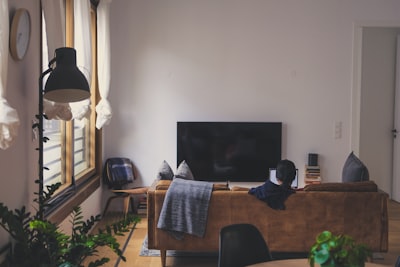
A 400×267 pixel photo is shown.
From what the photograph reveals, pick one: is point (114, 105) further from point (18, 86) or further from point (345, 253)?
point (345, 253)

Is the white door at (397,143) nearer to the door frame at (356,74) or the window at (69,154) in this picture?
the door frame at (356,74)

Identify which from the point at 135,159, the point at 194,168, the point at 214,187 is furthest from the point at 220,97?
the point at 214,187

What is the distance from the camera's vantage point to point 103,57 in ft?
18.0

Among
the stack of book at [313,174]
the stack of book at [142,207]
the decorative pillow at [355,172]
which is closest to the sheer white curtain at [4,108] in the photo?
the decorative pillow at [355,172]

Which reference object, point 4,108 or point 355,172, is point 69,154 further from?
point 355,172

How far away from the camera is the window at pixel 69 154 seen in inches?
154

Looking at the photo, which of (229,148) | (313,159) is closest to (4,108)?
(229,148)

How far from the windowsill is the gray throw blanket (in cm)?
82

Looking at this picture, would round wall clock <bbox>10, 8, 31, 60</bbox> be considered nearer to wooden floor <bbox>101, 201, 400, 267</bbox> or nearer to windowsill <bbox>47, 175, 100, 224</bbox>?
windowsill <bbox>47, 175, 100, 224</bbox>

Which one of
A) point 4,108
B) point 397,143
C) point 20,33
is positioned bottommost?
point 397,143

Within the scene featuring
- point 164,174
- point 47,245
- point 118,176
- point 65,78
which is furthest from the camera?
point 118,176

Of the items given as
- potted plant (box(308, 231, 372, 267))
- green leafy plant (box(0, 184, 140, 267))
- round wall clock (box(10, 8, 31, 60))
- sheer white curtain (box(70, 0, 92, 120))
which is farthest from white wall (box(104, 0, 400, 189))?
potted plant (box(308, 231, 372, 267))

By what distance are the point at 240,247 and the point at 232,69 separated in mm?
4052

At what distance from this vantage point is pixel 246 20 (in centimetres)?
615
